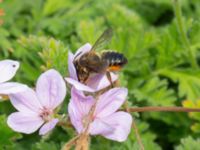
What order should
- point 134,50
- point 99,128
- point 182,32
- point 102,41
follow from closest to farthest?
point 99,128, point 102,41, point 182,32, point 134,50

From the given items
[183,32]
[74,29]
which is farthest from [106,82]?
[74,29]

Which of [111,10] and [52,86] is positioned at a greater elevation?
[52,86]

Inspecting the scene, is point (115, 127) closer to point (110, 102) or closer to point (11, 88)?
point (110, 102)

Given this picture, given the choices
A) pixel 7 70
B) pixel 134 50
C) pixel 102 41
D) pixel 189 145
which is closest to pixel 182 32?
pixel 134 50

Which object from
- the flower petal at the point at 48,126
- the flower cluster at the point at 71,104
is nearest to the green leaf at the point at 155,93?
the flower cluster at the point at 71,104

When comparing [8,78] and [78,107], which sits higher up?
[8,78]

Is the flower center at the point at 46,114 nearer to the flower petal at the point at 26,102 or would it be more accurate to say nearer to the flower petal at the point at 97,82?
the flower petal at the point at 26,102

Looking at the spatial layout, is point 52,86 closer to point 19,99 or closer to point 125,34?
point 19,99

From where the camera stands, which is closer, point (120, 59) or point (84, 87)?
point (84, 87)
